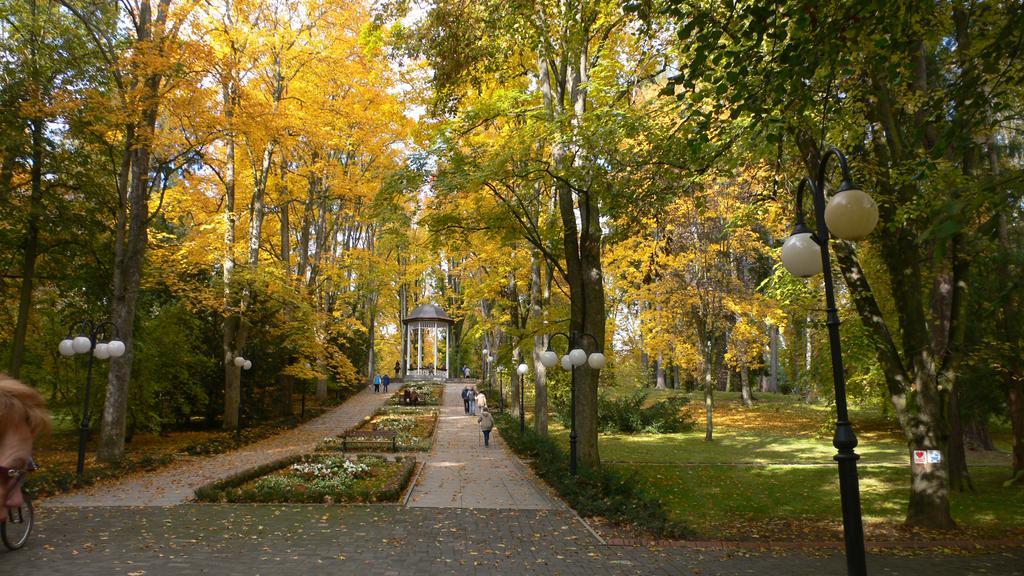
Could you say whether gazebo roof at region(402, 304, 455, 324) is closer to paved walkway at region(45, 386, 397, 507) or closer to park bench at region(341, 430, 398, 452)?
paved walkway at region(45, 386, 397, 507)

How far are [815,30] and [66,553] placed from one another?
924 centimetres

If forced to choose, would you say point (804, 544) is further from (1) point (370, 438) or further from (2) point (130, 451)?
(2) point (130, 451)

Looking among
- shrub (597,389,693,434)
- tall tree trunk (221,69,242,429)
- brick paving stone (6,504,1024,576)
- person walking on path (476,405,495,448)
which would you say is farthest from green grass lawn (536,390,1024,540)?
→ tall tree trunk (221,69,242,429)

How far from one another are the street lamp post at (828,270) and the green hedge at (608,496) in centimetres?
348

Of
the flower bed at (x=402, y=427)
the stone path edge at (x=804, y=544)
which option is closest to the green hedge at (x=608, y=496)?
the stone path edge at (x=804, y=544)

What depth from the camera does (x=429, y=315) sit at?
37.4 meters

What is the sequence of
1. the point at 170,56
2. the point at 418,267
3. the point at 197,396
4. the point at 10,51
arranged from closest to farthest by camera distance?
the point at 170,56 < the point at 10,51 < the point at 197,396 < the point at 418,267

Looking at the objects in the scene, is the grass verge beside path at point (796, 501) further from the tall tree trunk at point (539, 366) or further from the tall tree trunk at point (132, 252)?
the tall tree trunk at point (132, 252)

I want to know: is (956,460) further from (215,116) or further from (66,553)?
(215,116)

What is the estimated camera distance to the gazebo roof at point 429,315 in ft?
122

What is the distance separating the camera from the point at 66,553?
664 cm

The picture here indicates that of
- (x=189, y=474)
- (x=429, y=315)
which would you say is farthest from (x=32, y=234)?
(x=429, y=315)

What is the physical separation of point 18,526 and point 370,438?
36.6ft

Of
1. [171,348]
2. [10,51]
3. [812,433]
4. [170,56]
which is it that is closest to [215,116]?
[170,56]
